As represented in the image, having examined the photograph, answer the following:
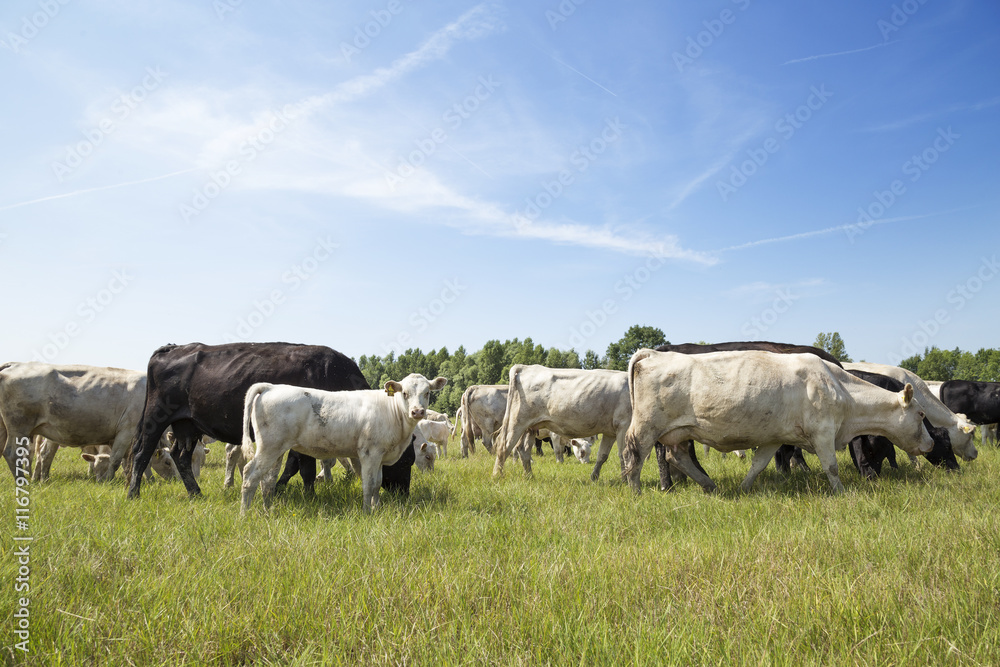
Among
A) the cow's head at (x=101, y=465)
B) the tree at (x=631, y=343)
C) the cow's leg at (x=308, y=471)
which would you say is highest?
the tree at (x=631, y=343)

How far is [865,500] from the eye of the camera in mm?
6820

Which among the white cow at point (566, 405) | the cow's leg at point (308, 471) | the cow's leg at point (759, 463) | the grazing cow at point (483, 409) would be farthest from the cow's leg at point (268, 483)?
the grazing cow at point (483, 409)

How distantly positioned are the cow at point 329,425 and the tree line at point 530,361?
5122cm

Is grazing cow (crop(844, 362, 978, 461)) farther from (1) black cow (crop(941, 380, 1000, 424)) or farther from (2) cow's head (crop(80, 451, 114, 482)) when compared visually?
(2) cow's head (crop(80, 451, 114, 482))

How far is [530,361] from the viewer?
218 feet

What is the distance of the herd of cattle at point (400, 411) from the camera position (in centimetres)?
728

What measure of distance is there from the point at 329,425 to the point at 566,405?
5.57m

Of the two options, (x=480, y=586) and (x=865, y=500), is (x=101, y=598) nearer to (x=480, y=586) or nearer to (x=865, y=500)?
(x=480, y=586)

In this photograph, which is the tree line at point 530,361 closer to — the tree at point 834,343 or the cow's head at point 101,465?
the tree at point 834,343

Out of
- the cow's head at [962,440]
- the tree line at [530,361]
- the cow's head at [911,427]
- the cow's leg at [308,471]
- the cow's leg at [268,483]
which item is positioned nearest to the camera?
the cow's leg at [268,483]

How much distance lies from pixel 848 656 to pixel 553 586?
68.2 inches

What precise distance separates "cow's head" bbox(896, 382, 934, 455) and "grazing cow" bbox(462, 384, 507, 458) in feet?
40.6

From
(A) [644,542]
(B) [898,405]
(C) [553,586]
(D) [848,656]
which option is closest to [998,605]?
(D) [848,656]

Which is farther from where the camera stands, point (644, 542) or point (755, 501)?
point (755, 501)
